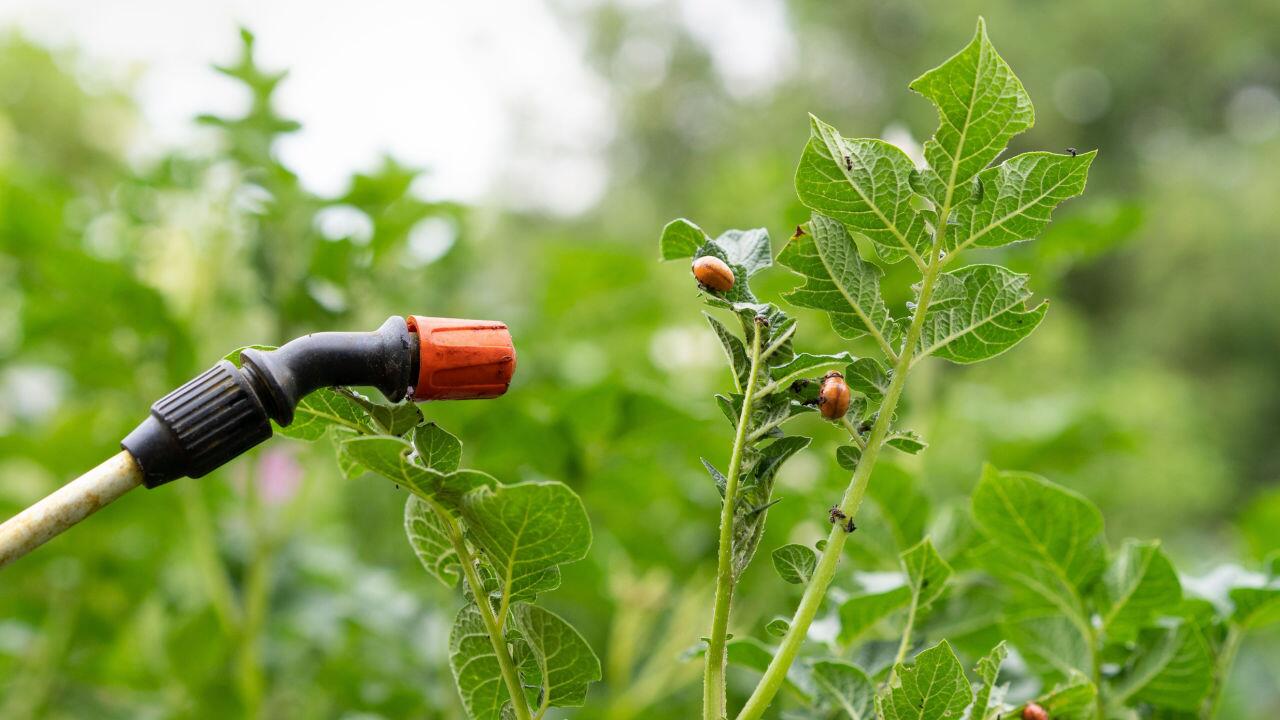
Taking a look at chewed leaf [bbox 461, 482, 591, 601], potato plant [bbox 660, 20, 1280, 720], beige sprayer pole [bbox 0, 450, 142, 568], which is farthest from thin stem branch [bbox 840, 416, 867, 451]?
beige sprayer pole [bbox 0, 450, 142, 568]

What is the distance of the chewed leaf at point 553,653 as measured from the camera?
1.31ft

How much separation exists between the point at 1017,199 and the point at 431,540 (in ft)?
0.87

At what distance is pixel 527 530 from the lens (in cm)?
37

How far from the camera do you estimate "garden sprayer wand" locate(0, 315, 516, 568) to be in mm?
325

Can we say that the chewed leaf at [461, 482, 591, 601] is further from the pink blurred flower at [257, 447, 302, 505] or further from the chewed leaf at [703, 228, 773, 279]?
the pink blurred flower at [257, 447, 302, 505]

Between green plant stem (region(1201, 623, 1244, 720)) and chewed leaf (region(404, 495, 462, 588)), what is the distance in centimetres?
39

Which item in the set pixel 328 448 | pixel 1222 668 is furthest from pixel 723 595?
pixel 328 448

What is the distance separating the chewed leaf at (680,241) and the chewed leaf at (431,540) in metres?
0.14

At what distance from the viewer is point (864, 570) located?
75cm

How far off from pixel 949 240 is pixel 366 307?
72 cm

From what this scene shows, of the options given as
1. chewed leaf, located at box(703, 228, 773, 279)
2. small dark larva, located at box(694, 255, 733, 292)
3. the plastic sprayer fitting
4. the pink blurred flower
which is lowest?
the pink blurred flower

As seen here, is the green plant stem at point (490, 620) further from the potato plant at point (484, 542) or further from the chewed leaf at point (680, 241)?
the chewed leaf at point (680, 241)

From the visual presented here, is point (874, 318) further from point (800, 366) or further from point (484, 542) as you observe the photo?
point (484, 542)

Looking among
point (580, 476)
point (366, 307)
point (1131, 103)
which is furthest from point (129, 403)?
point (1131, 103)
